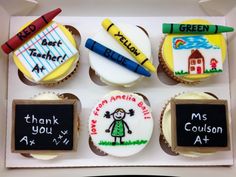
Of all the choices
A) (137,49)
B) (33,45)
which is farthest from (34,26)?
(137,49)

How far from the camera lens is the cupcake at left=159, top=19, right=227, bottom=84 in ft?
3.93

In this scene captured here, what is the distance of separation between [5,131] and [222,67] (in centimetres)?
72

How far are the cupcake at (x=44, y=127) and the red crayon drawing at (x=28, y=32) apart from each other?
0.18m

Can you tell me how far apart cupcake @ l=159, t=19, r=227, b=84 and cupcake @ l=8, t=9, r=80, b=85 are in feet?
0.97

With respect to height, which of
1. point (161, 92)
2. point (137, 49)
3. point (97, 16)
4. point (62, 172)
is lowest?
point (62, 172)

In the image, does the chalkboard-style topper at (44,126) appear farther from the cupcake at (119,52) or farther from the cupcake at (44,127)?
the cupcake at (119,52)

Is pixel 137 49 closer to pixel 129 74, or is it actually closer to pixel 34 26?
pixel 129 74

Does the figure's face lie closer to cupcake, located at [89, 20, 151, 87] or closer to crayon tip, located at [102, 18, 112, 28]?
cupcake, located at [89, 20, 151, 87]

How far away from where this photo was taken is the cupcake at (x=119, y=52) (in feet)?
3.90

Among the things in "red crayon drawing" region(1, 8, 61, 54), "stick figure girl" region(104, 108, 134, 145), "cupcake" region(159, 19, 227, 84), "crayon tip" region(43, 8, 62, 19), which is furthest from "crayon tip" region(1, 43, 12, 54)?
"cupcake" region(159, 19, 227, 84)

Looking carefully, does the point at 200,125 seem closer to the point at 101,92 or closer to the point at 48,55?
the point at 101,92

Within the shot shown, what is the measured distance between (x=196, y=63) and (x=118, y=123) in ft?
1.01

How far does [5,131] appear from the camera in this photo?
123 cm

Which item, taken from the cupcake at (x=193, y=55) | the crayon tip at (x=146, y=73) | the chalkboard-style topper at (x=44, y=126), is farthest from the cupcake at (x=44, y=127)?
the cupcake at (x=193, y=55)
